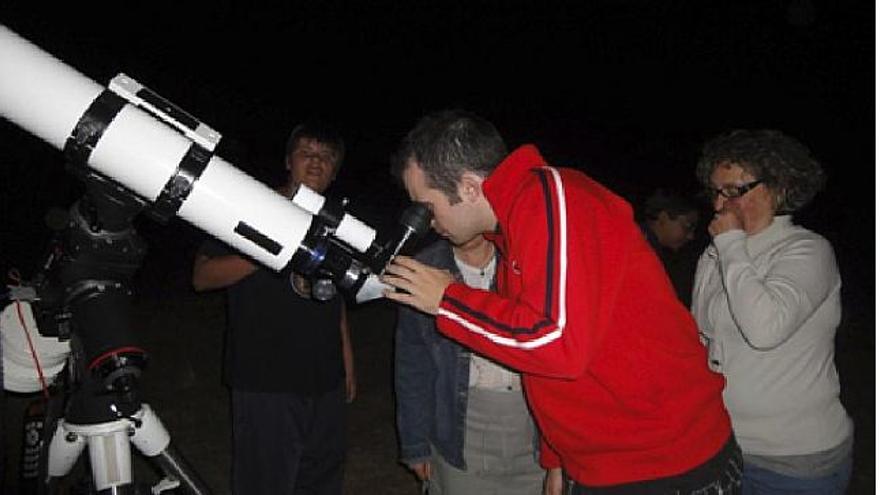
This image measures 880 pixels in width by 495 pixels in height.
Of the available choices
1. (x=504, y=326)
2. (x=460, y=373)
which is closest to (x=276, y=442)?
(x=460, y=373)

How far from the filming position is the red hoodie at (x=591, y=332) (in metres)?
1.40

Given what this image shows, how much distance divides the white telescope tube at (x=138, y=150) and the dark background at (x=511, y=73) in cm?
1226

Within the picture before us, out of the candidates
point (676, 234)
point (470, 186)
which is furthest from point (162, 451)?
point (676, 234)

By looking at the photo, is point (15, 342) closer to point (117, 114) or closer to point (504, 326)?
point (117, 114)

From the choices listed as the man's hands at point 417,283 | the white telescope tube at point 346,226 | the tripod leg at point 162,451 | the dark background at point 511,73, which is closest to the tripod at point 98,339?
the tripod leg at point 162,451

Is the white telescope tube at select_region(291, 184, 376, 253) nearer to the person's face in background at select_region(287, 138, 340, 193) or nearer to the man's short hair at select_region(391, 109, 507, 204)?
the man's short hair at select_region(391, 109, 507, 204)

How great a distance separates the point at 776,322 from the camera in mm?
1831

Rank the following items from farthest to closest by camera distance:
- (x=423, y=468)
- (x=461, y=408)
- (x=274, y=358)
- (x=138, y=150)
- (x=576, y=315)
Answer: (x=274, y=358) < (x=423, y=468) < (x=461, y=408) < (x=138, y=150) < (x=576, y=315)

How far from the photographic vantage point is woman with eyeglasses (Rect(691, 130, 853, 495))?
1.88 metres

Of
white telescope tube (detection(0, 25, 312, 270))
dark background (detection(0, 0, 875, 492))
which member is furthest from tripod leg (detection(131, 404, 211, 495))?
dark background (detection(0, 0, 875, 492))

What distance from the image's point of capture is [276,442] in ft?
8.65

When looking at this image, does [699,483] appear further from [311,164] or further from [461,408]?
[311,164]

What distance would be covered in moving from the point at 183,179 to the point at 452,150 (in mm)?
632

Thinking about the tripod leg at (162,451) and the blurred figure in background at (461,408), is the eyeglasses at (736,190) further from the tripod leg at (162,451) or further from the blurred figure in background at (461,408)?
the tripod leg at (162,451)
